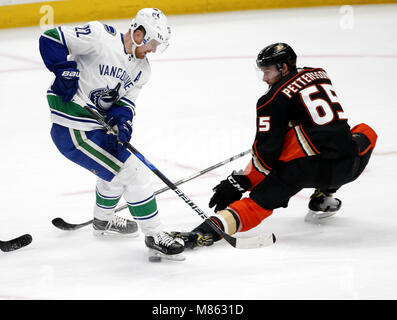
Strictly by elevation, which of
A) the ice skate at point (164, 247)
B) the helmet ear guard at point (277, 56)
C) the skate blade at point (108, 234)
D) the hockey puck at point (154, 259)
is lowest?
the hockey puck at point (154, 259)

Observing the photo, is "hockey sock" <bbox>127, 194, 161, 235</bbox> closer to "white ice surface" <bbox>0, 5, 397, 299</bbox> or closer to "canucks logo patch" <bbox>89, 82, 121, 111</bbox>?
"white ice surface" <bbox>0, 5, 397, 299</bbox>

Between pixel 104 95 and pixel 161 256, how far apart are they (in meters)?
0.71

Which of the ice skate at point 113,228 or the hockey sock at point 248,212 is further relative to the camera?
the ice skate at point 113,228

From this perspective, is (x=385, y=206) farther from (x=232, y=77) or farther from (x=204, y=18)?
(x=204, y=18)

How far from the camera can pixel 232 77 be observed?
6090 millimetres

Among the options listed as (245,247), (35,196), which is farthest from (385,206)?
(35,196)

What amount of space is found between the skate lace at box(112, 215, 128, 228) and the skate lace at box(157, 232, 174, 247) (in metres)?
0.37

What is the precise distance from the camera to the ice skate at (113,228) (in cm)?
319

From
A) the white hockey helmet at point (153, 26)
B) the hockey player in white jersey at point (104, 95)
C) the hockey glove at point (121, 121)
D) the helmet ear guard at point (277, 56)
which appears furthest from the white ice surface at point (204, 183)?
the white hockey helmet at point (153, 26)

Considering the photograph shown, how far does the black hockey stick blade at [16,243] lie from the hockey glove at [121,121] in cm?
61

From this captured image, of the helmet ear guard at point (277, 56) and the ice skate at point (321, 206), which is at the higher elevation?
the helmet ear guard at point (277, 56)

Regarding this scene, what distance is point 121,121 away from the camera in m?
2.96

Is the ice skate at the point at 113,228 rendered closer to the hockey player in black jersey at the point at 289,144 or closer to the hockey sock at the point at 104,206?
the hockey sock at the point at 104,206

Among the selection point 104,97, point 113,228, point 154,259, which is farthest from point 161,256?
point 104,97
